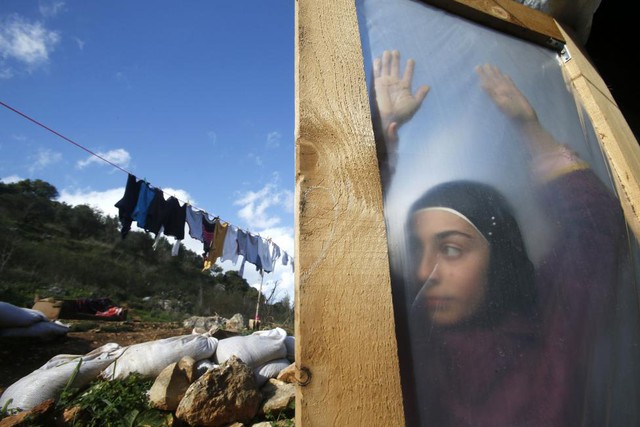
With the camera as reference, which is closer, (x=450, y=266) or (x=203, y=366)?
(x=450, y=266)

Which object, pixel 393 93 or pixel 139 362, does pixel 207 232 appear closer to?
pixel 139 362

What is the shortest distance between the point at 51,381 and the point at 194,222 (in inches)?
203

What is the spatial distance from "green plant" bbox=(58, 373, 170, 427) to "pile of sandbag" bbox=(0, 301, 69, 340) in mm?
4123

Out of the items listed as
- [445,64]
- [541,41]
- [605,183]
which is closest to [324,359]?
[445,64]

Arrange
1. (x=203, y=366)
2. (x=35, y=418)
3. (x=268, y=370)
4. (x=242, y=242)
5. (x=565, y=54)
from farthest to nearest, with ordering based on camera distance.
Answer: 1. (x=242, y=242)
2. (x=268, y=370)
3. (x=203, y=366)
4. (x=35, y=418)
5. (x=565, y=54)

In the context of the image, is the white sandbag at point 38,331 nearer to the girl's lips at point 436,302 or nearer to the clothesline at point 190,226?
the clothesline at point 190,226

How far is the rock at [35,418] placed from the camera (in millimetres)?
1956

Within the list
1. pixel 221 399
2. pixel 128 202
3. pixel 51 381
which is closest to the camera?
pixel 221 399

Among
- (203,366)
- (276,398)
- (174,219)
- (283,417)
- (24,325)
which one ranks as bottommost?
(283,417)

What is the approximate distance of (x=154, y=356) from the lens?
293 centimetres

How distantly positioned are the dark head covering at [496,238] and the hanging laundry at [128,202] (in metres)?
7.13

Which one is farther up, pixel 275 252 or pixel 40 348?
pixel 275 252

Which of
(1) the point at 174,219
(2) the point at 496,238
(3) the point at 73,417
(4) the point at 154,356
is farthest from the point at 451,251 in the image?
(1) the point at 174,219

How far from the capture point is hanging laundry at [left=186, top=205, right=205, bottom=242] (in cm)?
745
